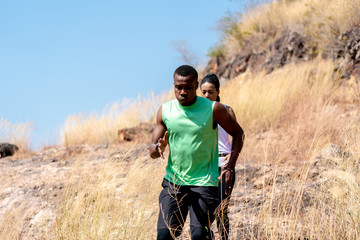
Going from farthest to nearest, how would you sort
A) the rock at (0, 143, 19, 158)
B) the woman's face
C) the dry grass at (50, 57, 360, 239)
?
the rock at (0, 143, 19, 158), the woman's face, the dry grass at (50, 57, 360, 239)

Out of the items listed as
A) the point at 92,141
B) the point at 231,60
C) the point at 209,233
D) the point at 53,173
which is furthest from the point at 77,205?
the point at 231,60

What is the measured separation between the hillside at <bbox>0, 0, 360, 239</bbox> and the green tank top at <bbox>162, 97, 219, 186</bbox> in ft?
2.69

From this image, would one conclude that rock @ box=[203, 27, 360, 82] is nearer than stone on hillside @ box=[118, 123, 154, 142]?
No

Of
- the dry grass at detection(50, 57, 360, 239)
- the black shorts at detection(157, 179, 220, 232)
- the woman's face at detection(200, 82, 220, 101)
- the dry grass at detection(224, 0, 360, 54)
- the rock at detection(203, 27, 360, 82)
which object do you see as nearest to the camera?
the black shorts at detection(157, 179, 220, 232)

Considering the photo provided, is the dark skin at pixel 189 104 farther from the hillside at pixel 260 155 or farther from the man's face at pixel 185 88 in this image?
the hillside at pixel 260 155

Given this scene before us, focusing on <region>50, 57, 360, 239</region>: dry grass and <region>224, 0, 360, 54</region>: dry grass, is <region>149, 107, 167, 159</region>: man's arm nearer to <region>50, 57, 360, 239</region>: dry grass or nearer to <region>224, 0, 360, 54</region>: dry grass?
<region>50, 57, 360, 239</region>: dry grass

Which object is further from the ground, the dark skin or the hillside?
the dark skin

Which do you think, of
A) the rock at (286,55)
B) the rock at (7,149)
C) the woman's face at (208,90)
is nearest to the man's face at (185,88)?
the woman's face at (208,90)

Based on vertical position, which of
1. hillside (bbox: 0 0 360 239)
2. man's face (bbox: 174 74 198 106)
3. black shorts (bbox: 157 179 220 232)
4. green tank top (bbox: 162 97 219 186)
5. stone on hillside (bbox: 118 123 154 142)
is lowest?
stone on hillside (bbox: 118 123 154 142)

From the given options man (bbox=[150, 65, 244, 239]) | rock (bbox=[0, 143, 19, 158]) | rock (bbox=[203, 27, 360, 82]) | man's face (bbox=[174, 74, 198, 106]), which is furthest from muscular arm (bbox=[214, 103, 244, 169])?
rock (bbox=[0, 143, 19, 158])

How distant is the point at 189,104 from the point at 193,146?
1.03 ft

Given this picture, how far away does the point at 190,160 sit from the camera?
10.3 feet

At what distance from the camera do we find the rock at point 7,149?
34.7 feet

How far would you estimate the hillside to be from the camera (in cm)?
418
